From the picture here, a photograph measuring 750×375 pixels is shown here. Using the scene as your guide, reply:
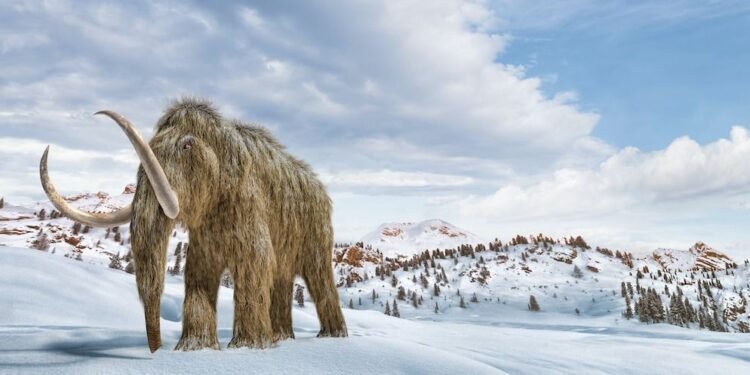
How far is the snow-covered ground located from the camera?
3.38 metres

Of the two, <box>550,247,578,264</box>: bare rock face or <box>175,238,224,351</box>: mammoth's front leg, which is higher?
<box>550,247,578,264</box>: bare rock face

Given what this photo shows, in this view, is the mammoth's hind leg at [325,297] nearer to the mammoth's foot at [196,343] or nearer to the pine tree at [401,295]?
the mammoth's foot at [196,343]

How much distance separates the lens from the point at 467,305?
79312mm

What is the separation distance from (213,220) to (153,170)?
101 cm

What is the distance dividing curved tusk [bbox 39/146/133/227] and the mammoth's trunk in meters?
0.23

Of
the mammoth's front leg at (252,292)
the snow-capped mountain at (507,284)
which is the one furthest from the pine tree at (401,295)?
the mammoth's front leg at (252,292)

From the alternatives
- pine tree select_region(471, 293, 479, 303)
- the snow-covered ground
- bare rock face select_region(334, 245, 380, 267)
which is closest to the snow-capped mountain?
pine tree select_region(471, 293, 479, 303)

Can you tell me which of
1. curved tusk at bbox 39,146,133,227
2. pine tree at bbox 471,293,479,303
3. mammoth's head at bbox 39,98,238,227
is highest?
mammoth's head at bbox 39,98,238,227

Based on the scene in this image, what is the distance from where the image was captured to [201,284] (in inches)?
197

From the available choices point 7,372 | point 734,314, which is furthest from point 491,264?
point 7,372

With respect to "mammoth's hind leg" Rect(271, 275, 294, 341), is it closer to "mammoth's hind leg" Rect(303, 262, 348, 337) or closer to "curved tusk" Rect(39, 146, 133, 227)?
"mammoth's hind leg" Rect(303, 262, 348, 337)

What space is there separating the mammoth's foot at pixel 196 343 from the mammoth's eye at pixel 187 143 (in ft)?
6.30

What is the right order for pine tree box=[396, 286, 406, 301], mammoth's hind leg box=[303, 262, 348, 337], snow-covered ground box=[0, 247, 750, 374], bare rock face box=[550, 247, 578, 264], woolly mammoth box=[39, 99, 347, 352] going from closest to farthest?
snow-covered ground box=[0, 247, 750, 374] → woolly mammoth box=[39, 99, 347, 352] → mammoth's hind leg box=[303, 262, 348, 337] → pine tree box=[396, 286, 406, 301] → bare rock face box=[550, 247, 578, 264]

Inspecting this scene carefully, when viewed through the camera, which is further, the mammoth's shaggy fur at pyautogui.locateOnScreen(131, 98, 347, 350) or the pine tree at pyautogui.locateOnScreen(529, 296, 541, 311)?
the pine tree at pyautogui.locateOnScreen(529, 296, 541, 311)
